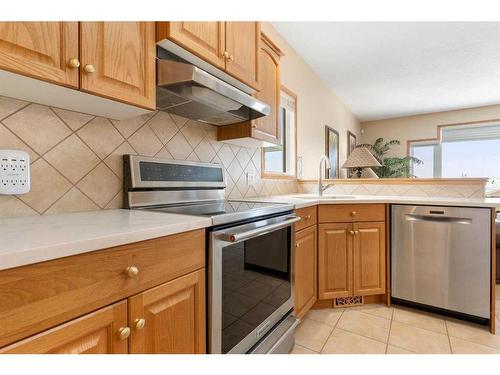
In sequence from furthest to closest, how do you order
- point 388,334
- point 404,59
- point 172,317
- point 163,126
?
point 404,59
point 388,334
point 163,126
point 172,317

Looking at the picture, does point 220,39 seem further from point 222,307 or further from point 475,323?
point 475,323

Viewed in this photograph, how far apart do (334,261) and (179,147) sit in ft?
4.70

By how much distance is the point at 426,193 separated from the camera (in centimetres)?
240

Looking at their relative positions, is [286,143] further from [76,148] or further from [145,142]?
[76,148]

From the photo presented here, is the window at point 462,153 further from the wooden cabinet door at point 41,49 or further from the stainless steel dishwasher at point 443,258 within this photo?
the wooden cabinet door at point 41,49

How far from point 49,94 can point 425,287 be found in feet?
8.32

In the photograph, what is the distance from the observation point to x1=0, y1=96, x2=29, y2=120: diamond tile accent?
93 centimetres

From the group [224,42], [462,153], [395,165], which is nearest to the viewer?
[224,42]

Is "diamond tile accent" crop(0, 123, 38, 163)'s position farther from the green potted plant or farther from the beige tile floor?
the green potted plant

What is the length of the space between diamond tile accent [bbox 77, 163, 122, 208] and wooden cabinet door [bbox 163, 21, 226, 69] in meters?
0.66

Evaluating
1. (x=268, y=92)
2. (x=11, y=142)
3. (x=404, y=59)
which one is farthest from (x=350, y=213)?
(x=404, y=59)

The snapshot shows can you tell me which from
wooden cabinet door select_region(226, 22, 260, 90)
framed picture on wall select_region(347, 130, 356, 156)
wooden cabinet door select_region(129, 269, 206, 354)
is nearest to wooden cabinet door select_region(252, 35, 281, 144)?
wooden cabinet door select_region(226, 22, 260, 90)

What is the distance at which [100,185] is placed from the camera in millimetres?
1205
